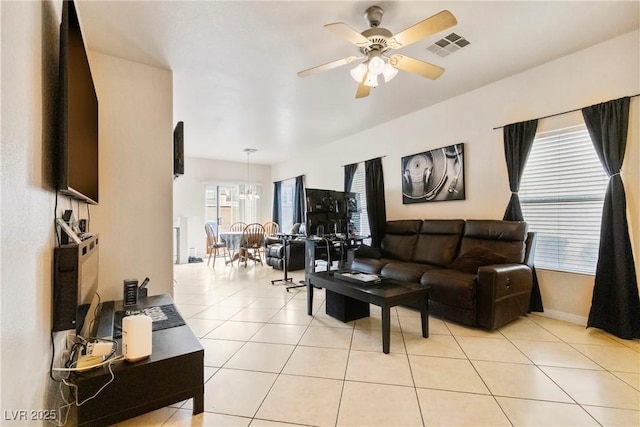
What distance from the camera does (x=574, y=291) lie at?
286cm

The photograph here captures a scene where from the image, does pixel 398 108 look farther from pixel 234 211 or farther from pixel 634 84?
pixel 234 211

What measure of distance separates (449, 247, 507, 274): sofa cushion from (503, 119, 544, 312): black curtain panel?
546 millimetres

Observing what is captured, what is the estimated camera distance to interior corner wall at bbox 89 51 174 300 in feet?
8.99

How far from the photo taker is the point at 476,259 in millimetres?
3012

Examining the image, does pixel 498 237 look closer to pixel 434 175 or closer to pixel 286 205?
pixel 434 175

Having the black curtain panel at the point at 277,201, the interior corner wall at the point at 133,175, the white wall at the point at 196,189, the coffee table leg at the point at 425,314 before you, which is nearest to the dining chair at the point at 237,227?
the white wall at the point at 196,189

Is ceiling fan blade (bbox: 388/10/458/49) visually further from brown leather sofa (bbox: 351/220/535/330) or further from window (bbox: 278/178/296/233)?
window (bbox: 278/178/296/233)

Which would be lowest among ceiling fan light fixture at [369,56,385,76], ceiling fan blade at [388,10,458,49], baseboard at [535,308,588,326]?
baseboard at [535,308,588,326]

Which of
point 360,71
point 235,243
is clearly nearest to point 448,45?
point 360,71

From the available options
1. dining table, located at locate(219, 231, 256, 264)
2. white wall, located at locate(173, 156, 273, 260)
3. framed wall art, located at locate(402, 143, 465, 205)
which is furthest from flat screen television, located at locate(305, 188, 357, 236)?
white wall, located at locate(173, 156, 273, 260)

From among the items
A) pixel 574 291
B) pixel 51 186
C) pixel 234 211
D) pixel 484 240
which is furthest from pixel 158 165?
pixel 234 211

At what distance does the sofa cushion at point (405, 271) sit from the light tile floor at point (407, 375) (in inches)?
16.7

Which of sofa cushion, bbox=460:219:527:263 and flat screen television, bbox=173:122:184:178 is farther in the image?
flat screen television, bbox=173:122:184:178

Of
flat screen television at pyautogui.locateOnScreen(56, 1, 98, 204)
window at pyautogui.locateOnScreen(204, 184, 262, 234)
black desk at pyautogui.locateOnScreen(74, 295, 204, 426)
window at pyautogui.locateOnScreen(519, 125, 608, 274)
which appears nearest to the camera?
flat screen television at pyautogui.locateOnScreen(56, 1, 98, 204)
